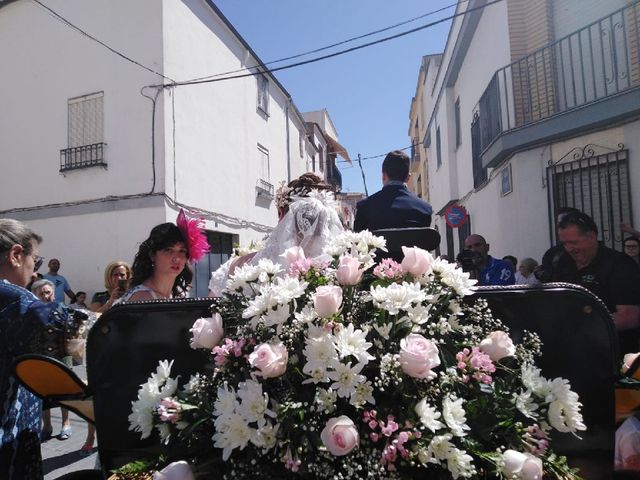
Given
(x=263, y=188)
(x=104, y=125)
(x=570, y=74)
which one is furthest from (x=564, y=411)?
(x=263, y=188)

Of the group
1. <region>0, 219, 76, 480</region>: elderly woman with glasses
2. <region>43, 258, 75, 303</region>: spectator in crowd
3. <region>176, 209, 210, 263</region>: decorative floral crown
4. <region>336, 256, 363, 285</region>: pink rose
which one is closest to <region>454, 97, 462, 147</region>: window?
<region>43, 258, 75, 303</region>: spectator in crowd

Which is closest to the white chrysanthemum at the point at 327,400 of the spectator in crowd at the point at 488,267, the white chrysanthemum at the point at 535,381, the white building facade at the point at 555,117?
the white chrysanthemum at the point at 535,381

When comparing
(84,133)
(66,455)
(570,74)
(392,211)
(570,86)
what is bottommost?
(66,455)

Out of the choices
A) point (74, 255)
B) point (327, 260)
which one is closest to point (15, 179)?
point (74, 255)

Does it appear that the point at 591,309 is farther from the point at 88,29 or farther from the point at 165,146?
the point at 88,29

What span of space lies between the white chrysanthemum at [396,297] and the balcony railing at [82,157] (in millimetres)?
10902

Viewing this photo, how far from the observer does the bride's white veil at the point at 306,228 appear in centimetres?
277

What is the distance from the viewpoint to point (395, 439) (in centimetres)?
115

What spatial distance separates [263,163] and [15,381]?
15377mm

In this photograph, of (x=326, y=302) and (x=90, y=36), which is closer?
(x=326, y=302)

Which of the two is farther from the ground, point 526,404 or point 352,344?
point 352,344

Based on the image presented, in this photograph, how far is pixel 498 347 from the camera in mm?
1307

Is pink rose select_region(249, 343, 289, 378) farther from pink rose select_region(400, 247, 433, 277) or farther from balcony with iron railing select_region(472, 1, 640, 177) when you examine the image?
balcony with iron railing select_region(472, 1, 640, 177)

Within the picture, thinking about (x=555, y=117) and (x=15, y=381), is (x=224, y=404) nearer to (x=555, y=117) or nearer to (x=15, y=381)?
(x=15, y=381)
